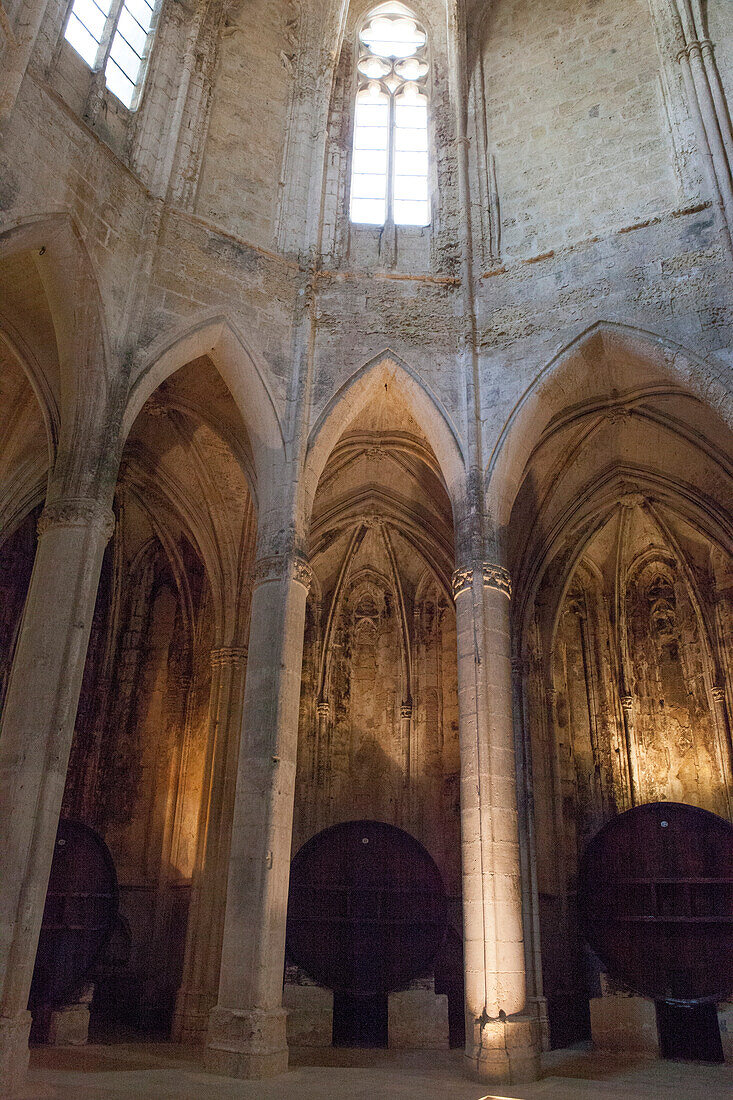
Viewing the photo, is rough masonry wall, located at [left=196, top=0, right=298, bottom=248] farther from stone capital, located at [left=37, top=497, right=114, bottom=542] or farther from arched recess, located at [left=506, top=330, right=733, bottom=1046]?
arched recess, located at [left=506, top=330, right=733, bottom=1046]

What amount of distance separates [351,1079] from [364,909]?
4449 mm

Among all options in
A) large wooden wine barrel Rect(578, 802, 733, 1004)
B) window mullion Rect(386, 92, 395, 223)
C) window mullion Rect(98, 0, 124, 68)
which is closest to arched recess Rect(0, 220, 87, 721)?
window mullion Rect(98, 0, 124, 68)

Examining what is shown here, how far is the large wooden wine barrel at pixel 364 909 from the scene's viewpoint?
41.6ft

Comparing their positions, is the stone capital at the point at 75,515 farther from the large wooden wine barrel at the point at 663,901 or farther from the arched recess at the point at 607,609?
the large wooden wine barrel at the point at 663,901

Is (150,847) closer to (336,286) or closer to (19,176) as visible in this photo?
(336,286)

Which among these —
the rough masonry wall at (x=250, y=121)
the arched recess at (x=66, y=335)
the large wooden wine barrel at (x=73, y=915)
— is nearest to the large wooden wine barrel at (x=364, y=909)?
the large wooden wine barrel at (x=73, y=915)

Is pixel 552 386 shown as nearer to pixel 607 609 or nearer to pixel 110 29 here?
pixel 607 609

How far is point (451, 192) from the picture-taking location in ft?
43.5

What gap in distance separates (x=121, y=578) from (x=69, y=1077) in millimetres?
9724

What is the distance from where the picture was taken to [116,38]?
38.5 ft

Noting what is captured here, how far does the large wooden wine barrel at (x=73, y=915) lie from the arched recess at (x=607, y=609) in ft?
19.6

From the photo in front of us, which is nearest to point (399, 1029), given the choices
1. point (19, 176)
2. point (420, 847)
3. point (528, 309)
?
point (420, 847)

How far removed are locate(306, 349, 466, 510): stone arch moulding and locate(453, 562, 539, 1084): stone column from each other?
156 cm

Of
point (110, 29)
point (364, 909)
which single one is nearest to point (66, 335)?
point (110, 29)
